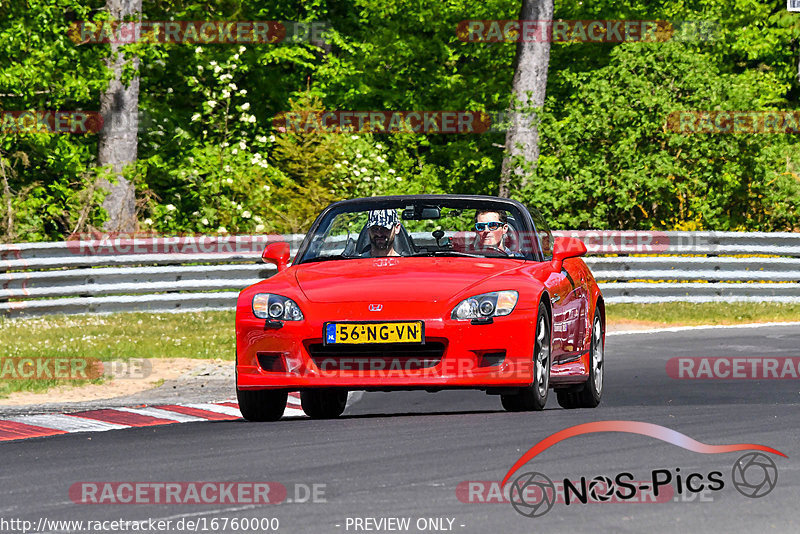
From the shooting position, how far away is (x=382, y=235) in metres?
11.5

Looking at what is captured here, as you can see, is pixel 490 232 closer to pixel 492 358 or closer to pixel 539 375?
pixel 539 375

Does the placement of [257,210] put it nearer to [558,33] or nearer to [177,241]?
[177,241]

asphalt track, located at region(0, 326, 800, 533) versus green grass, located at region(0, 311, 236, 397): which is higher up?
asphalt track, located at region(0, 326, 800, 533)

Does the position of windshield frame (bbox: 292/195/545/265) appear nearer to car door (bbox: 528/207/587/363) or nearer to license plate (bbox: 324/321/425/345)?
car door (bbox: 528/207/587/363)

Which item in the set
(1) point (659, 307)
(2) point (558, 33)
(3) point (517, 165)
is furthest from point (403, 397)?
(2) point (558, 33)

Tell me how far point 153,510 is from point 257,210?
823 inches

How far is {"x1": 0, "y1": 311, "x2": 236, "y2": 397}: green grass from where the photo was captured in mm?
15938

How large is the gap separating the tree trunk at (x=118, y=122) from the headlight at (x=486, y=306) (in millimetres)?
19376

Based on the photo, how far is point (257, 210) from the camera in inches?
1109

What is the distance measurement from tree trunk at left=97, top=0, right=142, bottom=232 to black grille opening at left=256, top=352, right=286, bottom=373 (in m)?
18.9

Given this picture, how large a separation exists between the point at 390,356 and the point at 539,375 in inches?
43.4

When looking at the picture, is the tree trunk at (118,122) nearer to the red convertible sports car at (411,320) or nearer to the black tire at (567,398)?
the black tire at (567,398)
